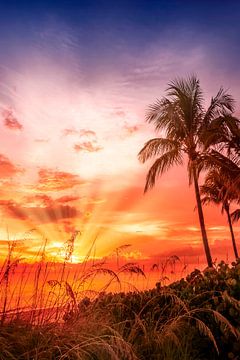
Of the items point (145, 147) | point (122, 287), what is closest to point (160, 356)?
point (122, 287)

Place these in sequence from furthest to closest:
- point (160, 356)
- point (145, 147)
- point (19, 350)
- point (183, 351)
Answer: point (145, 147) < point (183, 351) < point (160, 356) < point (19, 350)

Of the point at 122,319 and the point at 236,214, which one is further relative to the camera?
the point at 236,214

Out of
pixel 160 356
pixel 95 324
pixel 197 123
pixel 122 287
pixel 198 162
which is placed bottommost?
pixel 160 356

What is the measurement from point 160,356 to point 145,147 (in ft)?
52.8

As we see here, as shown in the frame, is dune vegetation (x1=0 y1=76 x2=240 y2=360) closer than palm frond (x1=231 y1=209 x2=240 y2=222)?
Yes

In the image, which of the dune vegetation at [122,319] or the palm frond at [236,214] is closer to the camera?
the dune vegetation at [122,319]

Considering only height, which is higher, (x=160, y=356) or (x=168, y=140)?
(x=168, y=140)

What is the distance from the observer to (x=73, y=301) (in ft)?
18.0

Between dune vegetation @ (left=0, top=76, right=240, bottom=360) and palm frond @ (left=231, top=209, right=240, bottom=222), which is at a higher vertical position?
palm frond @ (left=231, top=209, right=240, bottom=222)

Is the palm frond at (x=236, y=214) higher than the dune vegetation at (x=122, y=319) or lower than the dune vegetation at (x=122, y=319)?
higher

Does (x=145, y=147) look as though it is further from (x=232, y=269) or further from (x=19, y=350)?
(x=19, y=350)

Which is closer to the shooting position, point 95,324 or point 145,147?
point 95,324

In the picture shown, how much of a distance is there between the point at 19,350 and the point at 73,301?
4.49ft

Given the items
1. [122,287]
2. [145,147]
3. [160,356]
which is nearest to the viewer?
[160,356]
